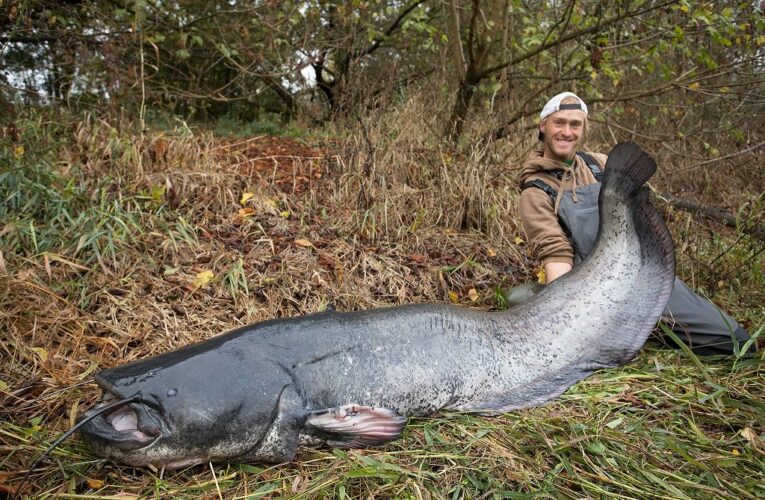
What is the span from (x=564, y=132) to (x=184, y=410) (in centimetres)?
270

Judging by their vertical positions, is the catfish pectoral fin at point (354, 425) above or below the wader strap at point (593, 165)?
below

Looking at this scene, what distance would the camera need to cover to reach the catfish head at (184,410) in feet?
6.66

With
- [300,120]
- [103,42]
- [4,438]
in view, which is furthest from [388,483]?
[300,120]

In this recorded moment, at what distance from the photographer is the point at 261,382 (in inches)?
86.1

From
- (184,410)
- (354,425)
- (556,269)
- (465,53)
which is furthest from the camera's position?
(465,53)

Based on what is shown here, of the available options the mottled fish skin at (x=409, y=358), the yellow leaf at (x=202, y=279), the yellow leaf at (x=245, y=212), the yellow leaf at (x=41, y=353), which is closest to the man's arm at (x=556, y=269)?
the mottled fish skin at (x=409, y=358)

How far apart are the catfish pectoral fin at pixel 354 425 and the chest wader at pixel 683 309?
4.99 feet

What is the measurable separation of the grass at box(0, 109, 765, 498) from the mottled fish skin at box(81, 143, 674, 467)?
0.39ft

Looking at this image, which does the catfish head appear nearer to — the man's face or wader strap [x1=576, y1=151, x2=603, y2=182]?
the man's face

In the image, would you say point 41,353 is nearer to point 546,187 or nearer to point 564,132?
point 546,187

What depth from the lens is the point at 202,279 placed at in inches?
143

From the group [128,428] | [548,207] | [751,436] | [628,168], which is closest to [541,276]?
[548,207]

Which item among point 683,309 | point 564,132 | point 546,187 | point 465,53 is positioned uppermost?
point 465,53

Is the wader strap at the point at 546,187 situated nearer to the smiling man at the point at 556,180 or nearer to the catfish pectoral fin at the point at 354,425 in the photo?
the smiling man at the point at 556,180
